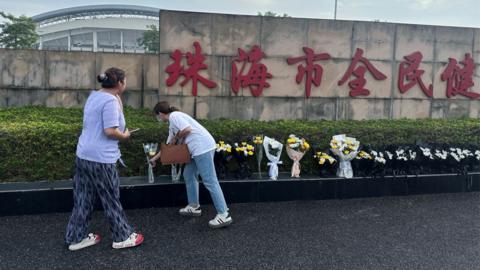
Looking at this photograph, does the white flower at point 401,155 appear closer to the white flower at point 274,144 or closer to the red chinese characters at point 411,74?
the white flower at point 274,144

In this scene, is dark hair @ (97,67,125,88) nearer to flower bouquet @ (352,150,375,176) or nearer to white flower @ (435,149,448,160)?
flower bouquet @ (352,150,375,176)

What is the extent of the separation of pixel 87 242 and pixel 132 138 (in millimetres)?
1516

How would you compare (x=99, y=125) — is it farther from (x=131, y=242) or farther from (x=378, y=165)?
(x=378, y=165)

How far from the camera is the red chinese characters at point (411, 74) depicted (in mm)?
7023

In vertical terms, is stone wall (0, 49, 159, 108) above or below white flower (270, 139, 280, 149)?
above

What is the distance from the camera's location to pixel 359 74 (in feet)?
22.6

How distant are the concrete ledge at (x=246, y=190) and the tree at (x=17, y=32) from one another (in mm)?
24603

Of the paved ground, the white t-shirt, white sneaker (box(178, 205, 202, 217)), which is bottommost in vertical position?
the paved ground

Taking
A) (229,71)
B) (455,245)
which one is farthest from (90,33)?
(455,245)

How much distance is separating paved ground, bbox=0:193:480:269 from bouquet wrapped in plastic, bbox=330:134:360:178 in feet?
1.45

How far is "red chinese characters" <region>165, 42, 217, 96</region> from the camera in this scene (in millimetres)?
6207

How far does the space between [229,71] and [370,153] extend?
263 centimetres

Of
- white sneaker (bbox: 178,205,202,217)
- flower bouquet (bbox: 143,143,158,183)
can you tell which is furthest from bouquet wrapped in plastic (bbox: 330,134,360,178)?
flower bouquet (bbox: 143,143,158,183)

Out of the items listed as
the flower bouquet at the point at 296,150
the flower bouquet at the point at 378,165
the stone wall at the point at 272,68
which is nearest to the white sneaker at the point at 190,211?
the flower bouquet at the point at 296,150
